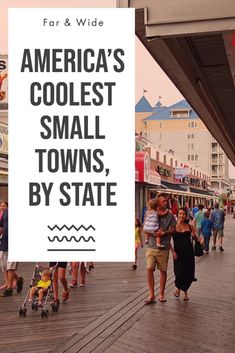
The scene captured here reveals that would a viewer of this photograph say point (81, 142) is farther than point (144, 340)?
No

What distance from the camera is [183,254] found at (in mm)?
9258

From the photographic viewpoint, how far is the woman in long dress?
916 centimetres

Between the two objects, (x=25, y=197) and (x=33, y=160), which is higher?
(x=33, y=160)

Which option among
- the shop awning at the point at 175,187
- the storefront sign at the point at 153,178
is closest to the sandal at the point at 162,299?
the storefront sign at the point at 153,178

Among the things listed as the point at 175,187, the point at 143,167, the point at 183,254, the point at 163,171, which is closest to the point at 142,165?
the point at 143,167

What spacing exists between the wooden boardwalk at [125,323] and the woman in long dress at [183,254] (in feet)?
1.09

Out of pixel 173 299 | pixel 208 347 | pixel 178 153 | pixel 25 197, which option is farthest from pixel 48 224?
pixel 178 153

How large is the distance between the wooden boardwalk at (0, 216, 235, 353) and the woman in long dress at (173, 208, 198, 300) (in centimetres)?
33

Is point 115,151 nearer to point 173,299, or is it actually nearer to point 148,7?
point 148,7

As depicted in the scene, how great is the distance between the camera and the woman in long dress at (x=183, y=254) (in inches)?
360

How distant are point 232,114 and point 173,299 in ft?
14.1

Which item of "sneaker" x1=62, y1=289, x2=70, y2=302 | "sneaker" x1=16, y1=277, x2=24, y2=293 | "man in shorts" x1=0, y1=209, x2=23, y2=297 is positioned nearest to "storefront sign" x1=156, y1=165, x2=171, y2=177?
"man in shorts" x1=0, y1=209, x2=23, y2=297

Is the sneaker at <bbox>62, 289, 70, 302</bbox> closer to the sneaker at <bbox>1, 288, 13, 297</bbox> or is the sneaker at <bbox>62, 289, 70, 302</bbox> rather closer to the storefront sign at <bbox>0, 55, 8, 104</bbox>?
the sneaker at <bbox>1, 288, 13, 297</bbox>

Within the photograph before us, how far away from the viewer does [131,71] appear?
2.80 metres
